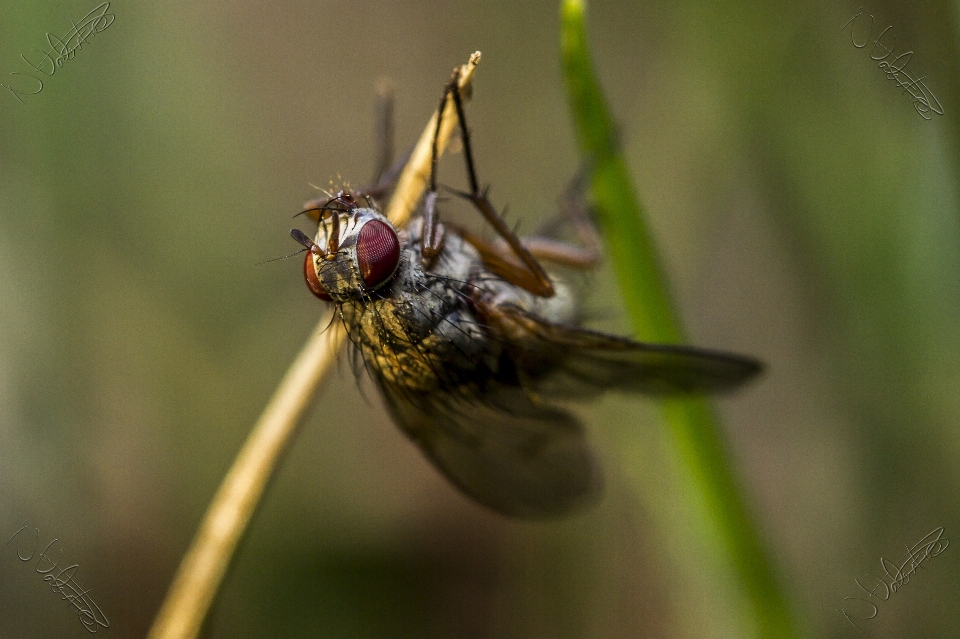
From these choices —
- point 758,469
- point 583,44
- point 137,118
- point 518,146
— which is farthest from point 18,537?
point 758,469

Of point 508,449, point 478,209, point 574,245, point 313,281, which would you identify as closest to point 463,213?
point 574,245

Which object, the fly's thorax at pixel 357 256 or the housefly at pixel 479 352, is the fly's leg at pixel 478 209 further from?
the fly's thorax at pixel 357 256

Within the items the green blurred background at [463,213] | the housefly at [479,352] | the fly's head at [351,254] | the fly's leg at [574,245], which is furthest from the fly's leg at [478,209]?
the green blurred background at [463,213]

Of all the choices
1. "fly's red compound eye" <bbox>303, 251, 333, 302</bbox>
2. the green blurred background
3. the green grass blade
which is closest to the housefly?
"fly's red compound eye" <bbox>303, 251, 333, 302</bbox>

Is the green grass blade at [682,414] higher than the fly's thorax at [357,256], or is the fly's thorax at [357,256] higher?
the fly's thorax at [357,256]

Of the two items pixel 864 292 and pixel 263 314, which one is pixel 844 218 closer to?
pixel 864 292

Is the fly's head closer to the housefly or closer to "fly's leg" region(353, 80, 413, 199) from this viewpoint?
the housefly

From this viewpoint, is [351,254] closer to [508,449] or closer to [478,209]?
[478,209]

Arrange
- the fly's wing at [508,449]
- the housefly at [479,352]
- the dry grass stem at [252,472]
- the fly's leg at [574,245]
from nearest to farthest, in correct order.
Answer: the dry grass stem at [252,472] < the housefly at [479,352] < the fly's wing at [508,449] < the fly's leg at [574,245]
